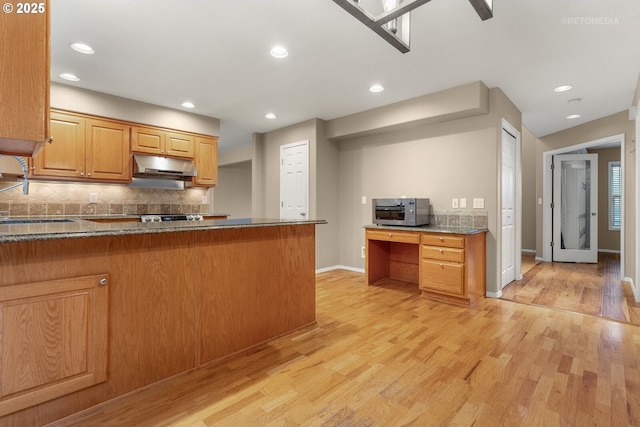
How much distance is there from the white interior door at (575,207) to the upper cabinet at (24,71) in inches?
292

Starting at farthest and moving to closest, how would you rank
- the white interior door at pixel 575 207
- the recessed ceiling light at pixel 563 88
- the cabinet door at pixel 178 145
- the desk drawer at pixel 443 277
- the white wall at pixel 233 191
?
1. the white wall at pixel 233 191
2. the white interior door at pixel 575 207
3. the cabinet door at pixel 178 145
4. the recessed ceiling light at pixel 563 88
5. the desk drawer at pixel 443 277

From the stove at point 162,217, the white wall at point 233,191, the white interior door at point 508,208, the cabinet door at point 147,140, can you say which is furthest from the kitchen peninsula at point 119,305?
the white wall at point 233,191

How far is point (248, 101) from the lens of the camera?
423 cm

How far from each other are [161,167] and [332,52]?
2875 mm

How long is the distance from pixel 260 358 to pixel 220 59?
274 cm

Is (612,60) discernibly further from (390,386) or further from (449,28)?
(390,386)

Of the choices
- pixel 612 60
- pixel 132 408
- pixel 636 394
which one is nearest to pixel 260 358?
pixel 132 408

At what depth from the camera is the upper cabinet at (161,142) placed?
13.9 ft

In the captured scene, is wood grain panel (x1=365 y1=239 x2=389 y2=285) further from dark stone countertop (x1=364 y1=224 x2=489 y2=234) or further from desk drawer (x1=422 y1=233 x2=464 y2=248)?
desk drawer (x1=422 y1=233 x2=464 y2=248)

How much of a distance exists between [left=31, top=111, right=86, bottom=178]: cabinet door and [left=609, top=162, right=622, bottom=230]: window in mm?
10017

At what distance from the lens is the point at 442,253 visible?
3.51 m

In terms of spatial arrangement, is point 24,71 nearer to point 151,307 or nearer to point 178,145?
point 151,307

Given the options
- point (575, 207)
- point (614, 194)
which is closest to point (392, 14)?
point (575, 207)

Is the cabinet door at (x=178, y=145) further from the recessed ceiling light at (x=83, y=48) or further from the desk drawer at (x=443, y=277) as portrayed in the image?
the desk drawer at (x=443, y=277)
